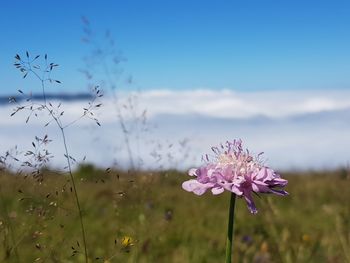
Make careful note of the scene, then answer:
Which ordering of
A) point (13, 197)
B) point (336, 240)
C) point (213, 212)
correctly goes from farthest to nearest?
point (13, 197) < point (213, 212) < point (336, 240)

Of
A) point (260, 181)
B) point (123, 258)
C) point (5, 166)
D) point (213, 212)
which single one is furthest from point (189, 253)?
point (260, 181)

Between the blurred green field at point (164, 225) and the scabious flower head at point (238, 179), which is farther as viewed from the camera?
the blurred green field at point (164, 225)

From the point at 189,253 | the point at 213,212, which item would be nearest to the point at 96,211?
the point at 213,212

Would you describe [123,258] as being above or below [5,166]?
below

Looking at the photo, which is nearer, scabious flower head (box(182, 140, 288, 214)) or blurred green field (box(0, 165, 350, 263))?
scabious flower head (box(182, 140, 288, 214))

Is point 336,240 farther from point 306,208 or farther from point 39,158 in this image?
point 39,158

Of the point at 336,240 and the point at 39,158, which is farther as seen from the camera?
the point at 336,240

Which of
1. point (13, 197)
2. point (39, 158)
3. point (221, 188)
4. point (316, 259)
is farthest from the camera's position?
point (13, 197)

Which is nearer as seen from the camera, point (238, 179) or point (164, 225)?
point (238, 179)
